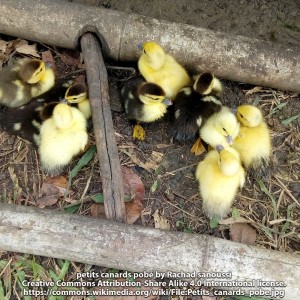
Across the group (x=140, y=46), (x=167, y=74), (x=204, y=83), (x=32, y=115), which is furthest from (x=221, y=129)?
(x=32, y=115)

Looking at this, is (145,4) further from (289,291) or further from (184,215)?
(289,291)

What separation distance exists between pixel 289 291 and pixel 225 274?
299 millimetres

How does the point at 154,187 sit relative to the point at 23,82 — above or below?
below

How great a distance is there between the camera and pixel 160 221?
242 centimetres

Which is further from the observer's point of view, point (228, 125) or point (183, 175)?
point (183, 175)

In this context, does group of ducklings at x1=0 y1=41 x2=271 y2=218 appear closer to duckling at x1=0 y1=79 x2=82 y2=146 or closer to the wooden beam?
duckling at x1=0 y1=79 x2=82 y2=146

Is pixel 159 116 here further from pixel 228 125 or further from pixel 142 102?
pixel 228 125

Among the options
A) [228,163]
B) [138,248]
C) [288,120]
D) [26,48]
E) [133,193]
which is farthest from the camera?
[26,48]

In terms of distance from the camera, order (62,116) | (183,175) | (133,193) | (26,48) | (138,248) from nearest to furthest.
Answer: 1. (138,248)
2. (62,116)
3. (133,193)
4. (183,175)
5. (26,48)

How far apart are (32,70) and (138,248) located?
1196 millimetres

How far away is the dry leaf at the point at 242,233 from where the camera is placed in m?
2.35

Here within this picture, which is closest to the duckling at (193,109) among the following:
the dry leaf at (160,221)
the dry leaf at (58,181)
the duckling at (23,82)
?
the dry leaf at (160,221)

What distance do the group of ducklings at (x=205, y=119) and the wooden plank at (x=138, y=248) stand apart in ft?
1.16

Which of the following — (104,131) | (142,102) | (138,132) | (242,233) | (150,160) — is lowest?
(242,233)
